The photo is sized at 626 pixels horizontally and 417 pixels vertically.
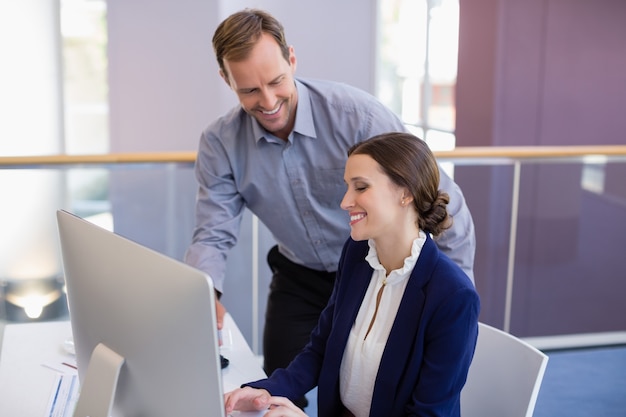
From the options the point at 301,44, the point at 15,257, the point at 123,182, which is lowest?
the point at 15,257

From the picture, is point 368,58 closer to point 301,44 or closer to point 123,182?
point 301,44

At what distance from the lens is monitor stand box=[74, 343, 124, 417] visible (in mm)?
1214

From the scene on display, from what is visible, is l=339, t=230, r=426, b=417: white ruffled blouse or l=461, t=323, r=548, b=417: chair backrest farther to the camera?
l=339, t=230, r=426, b=417: white ruffled blouse

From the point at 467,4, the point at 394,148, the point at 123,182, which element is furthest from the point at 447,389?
the point at 467,4

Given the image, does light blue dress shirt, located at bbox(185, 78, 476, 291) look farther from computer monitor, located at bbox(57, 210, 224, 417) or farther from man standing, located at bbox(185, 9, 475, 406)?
computer monitor, located at bbox(57, 210, 224, 417)

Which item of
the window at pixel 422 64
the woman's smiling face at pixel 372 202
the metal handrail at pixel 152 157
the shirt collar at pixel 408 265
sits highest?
the window at pixel 422 64

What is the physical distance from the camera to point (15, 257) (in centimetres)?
324

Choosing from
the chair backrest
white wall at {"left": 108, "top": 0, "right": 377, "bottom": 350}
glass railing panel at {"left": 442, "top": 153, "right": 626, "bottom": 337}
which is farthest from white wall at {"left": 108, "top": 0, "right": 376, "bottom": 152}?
the chair backrest

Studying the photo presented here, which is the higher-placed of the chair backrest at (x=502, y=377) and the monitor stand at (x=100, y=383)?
the monitor stand at (x=100, y=383)

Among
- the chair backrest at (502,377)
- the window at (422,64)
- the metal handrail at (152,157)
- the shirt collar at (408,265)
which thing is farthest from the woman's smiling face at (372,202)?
the window at (422,64)

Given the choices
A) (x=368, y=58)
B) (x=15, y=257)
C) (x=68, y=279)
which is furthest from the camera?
(x=368, y=58)

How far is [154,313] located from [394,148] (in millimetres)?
717

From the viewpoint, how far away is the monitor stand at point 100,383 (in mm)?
1214

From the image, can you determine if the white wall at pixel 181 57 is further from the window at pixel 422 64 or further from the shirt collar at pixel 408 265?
the shirt collar at pixel 408 265
